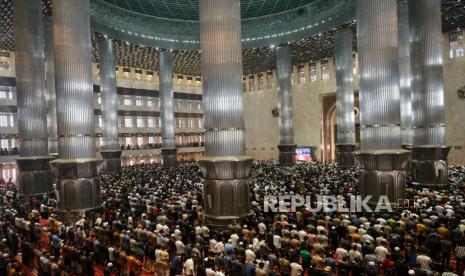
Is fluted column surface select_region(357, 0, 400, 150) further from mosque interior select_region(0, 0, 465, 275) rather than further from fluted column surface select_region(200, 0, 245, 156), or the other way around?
fluted column surface select_region(200, 0, 245, 156)

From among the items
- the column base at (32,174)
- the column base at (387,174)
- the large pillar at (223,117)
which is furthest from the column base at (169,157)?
the column base at (387,174)

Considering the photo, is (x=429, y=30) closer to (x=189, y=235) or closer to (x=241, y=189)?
(x=241, y=189)

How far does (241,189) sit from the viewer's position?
46.6ft

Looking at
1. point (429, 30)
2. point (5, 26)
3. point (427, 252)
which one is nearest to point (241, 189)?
point (427, 252)

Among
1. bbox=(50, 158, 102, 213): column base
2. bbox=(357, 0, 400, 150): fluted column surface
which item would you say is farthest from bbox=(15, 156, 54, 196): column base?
bbox=(357, 0, 400, 150): fluted column surface

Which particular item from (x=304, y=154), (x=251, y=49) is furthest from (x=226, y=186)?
(x=304, y=154)

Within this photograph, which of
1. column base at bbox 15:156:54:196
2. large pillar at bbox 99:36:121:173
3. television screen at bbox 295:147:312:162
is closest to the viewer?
column base at bbox 15:156:54:196

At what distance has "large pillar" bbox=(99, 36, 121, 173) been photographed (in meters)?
31.8

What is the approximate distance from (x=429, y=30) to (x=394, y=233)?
1614 centimetres

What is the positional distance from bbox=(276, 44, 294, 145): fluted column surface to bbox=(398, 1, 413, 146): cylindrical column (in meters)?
11.8

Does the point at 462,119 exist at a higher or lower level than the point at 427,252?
higher

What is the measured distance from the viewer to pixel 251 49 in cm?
3938

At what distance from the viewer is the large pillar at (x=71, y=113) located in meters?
16.0

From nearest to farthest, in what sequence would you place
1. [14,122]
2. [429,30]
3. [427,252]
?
[427,252], [429,30], [14,122]
